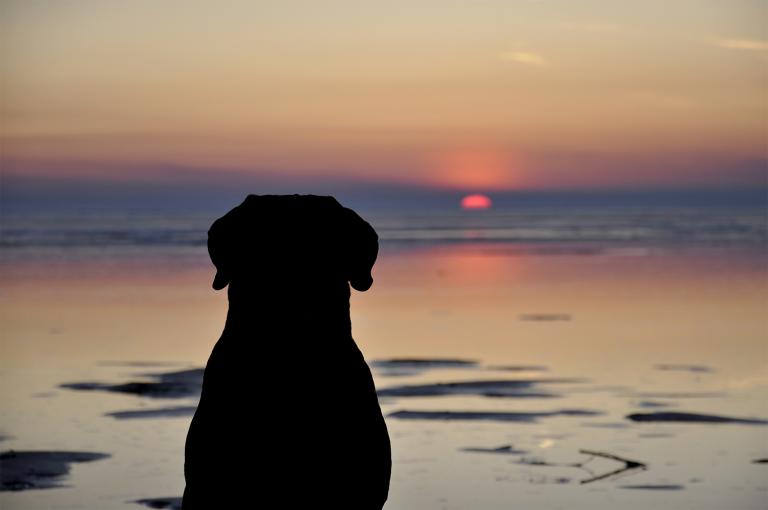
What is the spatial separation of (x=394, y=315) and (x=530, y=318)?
2.13 m

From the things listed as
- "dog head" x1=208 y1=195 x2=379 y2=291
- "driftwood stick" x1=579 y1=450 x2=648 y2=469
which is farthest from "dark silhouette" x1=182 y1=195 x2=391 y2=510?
"driftwood stick" x1=579 y1=450 x2=648 y2=469

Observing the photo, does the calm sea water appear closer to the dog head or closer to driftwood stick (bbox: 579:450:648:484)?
driftwood stick (bbox: 579:450:648:484)

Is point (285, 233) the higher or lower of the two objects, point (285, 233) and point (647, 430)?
the higher

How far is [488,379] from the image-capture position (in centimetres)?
1441

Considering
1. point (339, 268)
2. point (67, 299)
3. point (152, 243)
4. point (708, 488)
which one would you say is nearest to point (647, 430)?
point (708, 488)

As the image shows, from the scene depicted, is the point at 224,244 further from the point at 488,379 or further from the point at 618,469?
the point at 488,379

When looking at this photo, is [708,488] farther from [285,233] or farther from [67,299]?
[67,299]

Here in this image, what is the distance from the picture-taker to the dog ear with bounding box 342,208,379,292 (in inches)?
232

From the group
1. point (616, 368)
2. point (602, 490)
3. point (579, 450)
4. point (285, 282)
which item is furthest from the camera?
point (616, 368)

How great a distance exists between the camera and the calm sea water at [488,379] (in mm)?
9711

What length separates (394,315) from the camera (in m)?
21.0

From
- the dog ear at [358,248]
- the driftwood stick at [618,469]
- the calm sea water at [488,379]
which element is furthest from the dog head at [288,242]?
the driftwood stick at [618,469]

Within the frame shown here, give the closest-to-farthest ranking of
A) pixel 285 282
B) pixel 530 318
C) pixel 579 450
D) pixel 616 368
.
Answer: pixel 285 282 → pixel 579 450 → pixel 616 368 → pixel 530 318

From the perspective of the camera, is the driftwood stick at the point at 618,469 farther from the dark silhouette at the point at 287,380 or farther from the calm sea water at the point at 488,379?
the dark silhouette at the point at 287,380
